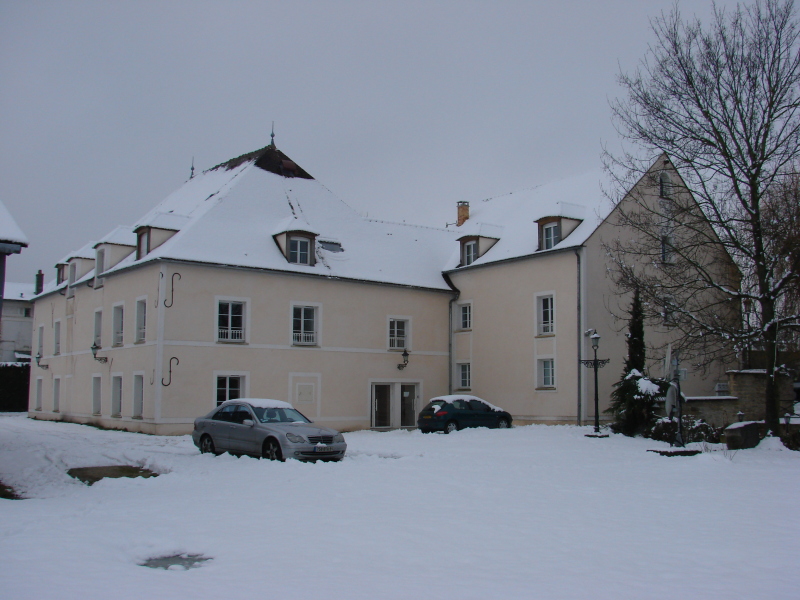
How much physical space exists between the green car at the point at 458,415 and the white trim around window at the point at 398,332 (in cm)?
545

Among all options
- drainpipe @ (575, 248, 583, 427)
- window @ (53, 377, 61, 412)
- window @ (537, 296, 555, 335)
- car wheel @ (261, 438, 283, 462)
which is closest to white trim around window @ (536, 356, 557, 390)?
window @ (537, 296, 555, 335)

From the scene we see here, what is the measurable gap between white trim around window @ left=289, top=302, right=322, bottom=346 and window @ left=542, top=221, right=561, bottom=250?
9.55 metres

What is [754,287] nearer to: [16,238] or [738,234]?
[738,234]

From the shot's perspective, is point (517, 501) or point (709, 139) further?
point (709, 139)

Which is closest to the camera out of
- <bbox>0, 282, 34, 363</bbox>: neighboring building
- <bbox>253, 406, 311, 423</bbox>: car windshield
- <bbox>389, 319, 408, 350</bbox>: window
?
<bbox>253, 406, 311, 423</bbox>: car windshield

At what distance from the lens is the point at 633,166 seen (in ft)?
74.7

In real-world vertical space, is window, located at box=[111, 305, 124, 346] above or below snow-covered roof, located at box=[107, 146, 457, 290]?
below

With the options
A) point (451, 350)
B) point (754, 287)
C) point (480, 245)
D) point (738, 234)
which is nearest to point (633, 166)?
point (738, 234)

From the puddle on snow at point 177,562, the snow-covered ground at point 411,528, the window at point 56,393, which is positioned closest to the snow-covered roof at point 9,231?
the snow-covered ground at point 411,528

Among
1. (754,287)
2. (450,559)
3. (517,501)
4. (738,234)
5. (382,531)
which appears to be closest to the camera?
(450,559)

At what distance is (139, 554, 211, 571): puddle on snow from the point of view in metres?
7.71

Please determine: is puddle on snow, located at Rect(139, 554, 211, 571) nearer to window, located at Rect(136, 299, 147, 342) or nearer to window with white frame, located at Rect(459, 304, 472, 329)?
window, located at Rect(136, 299, 147, 342)

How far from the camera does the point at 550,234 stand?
102ft

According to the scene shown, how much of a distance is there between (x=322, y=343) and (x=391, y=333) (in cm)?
380
